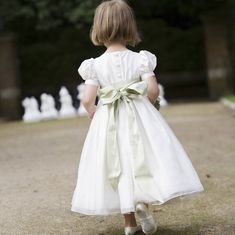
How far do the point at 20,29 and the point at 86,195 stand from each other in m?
19.0

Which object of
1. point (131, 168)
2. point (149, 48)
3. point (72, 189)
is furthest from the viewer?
point (149, 48)

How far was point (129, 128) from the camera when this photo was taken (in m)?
3.68

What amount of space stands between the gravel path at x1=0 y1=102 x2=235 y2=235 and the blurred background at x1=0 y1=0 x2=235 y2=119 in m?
9.53

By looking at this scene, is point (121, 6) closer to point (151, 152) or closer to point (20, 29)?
point (151, 152)

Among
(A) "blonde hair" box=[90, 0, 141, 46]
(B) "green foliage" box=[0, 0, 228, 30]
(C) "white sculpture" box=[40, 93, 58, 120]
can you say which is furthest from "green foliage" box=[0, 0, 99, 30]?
(A) "blonde hair" box=[90, 0, 141, 46]

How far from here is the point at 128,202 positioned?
3.51 meters

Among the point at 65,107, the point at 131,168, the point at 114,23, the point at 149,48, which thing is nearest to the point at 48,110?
the point at 65,107

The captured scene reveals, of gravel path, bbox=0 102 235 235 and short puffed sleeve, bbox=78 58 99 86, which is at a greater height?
short puffed sleeve, bbox=78 58 99 86

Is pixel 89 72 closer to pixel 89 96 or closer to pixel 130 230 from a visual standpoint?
pixel 89 96

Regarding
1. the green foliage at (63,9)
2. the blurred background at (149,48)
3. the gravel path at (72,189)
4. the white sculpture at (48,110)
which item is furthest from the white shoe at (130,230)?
the blurred background at (149,48)

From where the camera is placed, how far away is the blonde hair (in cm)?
368

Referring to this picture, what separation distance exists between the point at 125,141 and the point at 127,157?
0.10 m

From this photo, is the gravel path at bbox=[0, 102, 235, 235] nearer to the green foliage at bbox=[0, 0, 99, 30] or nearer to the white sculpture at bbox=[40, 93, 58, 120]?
the white sculpture at bbox=[40, 93, 58, 120]

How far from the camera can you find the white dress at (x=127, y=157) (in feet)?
11.5
